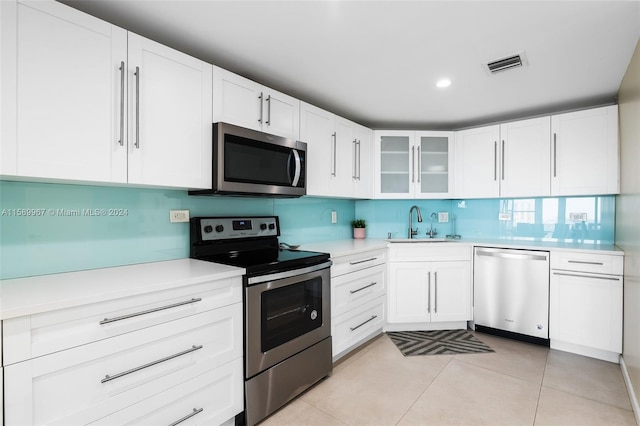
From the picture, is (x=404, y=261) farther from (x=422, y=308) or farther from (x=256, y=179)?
(x=256, y=179)

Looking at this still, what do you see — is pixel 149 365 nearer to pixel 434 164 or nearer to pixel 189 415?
pixel 189 415

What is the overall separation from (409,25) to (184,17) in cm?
121

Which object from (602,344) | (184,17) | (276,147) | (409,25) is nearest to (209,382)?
(276,147)

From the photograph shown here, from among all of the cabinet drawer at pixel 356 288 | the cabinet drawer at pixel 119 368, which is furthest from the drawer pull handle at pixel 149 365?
the cabinet drawer at pixel 356 288

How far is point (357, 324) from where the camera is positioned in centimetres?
280

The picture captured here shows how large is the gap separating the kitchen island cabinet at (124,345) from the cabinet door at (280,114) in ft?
3.59

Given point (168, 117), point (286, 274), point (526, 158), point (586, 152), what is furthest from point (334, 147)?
point (586, 152)

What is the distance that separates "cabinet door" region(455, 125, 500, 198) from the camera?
341cm

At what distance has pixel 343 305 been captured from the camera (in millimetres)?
2629

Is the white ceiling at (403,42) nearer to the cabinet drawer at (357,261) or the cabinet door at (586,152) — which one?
the cabinet door at (586,152)

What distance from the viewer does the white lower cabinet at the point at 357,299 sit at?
2.56 m

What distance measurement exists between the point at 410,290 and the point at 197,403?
2267 millimetres

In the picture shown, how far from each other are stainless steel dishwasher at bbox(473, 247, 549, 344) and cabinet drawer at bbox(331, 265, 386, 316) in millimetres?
983

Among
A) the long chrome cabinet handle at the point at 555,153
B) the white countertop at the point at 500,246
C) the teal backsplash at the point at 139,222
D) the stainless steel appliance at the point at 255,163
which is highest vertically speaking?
the long chrome cabinet handle at the point at 555,153
